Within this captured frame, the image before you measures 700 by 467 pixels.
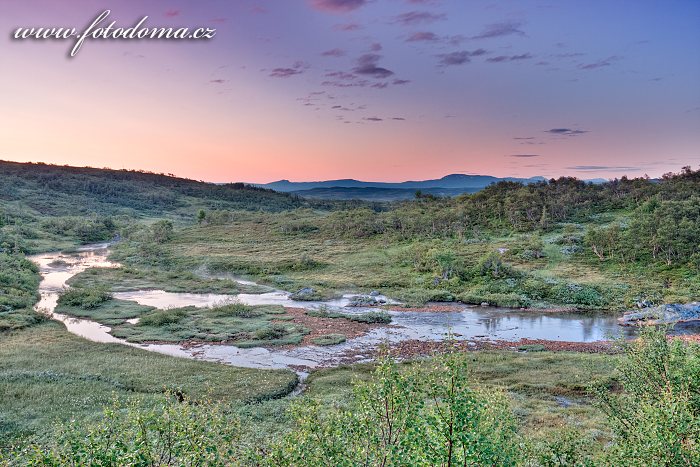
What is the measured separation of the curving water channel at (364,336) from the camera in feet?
136

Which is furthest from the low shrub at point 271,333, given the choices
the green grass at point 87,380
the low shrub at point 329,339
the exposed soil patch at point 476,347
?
the exposed soil patch at point 476,347

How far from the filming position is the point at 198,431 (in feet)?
40.5

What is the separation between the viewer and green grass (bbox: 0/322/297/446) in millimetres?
26991

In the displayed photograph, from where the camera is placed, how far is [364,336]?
47.5 meters

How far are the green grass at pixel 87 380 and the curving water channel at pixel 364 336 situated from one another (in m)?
3.42

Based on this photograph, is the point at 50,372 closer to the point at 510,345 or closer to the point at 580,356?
the point at 510,345

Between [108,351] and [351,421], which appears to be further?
[108,351]

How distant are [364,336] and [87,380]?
84.4 feet

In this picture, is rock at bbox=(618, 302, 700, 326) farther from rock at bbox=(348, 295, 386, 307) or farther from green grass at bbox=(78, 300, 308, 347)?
green grass at bbox=(78, 300, 308, 347)

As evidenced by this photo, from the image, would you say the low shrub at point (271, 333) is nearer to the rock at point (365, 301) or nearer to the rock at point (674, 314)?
the rock at point (365, 301)

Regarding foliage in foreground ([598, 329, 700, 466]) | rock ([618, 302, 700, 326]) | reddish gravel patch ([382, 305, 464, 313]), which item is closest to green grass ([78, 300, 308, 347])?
reddish gravel patch ([382, 305, 464, 313])

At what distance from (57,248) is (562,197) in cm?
13308

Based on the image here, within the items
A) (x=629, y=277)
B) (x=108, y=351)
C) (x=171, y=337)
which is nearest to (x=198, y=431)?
(x=108, y=351)

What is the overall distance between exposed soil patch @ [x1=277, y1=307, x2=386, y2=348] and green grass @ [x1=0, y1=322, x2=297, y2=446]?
38.2ft
